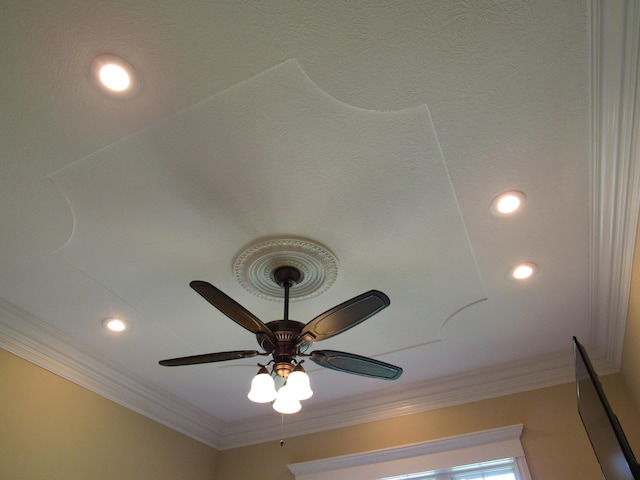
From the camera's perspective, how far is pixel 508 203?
1.95 m

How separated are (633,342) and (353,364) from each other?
169 centimetres

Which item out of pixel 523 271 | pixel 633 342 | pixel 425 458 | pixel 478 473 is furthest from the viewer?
pixel 425 458

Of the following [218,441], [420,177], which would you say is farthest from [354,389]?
[420,177]

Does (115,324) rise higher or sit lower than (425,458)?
higher

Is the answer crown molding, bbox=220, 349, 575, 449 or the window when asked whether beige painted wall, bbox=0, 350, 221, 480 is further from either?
the window

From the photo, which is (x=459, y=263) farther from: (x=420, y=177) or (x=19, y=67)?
(x=19, y=67)

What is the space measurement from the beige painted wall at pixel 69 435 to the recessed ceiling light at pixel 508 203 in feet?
8.83

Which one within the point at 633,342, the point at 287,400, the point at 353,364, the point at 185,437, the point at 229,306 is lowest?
the point at 287,400

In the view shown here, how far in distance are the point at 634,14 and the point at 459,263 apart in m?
1.28

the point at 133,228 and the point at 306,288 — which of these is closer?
the point at 133,228

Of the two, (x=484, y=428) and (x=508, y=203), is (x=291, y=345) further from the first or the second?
(x=484, y=428)

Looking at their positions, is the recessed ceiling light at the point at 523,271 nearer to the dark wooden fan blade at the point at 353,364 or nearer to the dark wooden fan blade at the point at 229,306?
the dark wooden fan blade at the point at 353,364

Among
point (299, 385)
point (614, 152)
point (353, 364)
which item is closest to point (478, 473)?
point (353, 364)

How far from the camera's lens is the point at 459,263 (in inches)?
89.9
